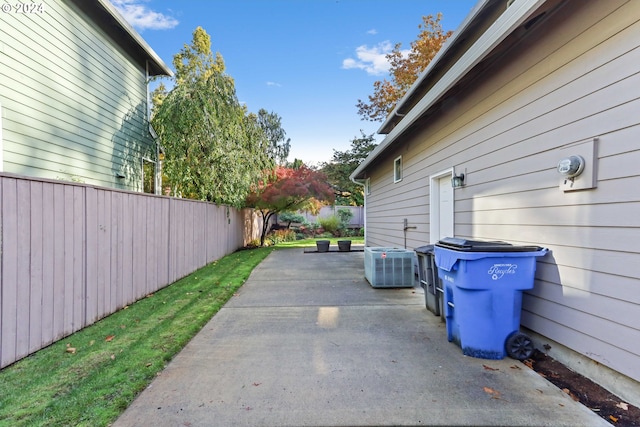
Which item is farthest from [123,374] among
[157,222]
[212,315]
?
[157,222]

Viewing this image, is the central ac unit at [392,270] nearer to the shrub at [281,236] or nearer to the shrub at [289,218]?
the shrub at [281,236]

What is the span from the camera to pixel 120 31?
7055 mm

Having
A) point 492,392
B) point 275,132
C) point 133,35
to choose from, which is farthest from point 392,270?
point 275,132

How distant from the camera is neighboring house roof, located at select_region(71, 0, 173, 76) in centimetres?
613

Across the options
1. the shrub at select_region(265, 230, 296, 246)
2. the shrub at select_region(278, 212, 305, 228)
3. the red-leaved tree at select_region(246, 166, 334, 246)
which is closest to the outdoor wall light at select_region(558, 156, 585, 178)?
the red-leaved tree at select_region(246, 166, 334, 246)

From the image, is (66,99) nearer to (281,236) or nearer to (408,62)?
(281,236)

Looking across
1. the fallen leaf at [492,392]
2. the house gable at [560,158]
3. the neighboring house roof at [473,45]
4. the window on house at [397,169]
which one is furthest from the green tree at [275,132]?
the fallen leaf at [492,392]

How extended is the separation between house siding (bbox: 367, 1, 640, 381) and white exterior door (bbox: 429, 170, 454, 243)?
72 cm

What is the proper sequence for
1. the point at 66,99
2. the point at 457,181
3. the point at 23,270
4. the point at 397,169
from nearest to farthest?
the point at 23,270
the point at 457,181
the point at 66,99
the point at 397,169

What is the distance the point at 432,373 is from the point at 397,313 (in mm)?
1602

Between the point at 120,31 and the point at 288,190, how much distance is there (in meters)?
6.81

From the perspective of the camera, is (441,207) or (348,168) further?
(348,168)

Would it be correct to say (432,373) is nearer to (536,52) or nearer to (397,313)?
(397,313)

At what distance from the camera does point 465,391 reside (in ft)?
7.47
